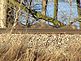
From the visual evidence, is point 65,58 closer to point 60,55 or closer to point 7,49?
point 60,55

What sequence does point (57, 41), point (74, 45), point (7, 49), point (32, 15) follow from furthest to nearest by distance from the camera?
point (32, 15)
point (57, 41)
point (74, 45)
point (7, 49)

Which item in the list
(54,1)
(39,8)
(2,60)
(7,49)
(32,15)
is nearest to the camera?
(2,60)

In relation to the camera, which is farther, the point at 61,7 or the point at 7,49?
the point at 61,7

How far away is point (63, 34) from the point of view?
243 inches

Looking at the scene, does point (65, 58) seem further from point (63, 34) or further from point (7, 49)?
point (63, 34)

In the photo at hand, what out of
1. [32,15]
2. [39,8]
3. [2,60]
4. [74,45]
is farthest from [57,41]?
[39,8]

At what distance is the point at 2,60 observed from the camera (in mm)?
4039

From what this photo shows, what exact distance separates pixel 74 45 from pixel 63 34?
1334 mm

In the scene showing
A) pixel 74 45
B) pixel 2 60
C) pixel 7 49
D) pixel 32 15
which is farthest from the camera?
pixel 32 15

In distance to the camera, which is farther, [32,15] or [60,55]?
[32,15]

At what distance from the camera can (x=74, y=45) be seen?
4.85 m

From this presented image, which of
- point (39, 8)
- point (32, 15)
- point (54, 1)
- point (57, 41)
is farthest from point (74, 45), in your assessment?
point (54, 1)

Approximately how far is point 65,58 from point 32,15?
4.82 m

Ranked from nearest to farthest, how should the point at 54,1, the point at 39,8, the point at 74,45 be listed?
the point at 74,45 < the point at 39,8 < the point at 54,1
